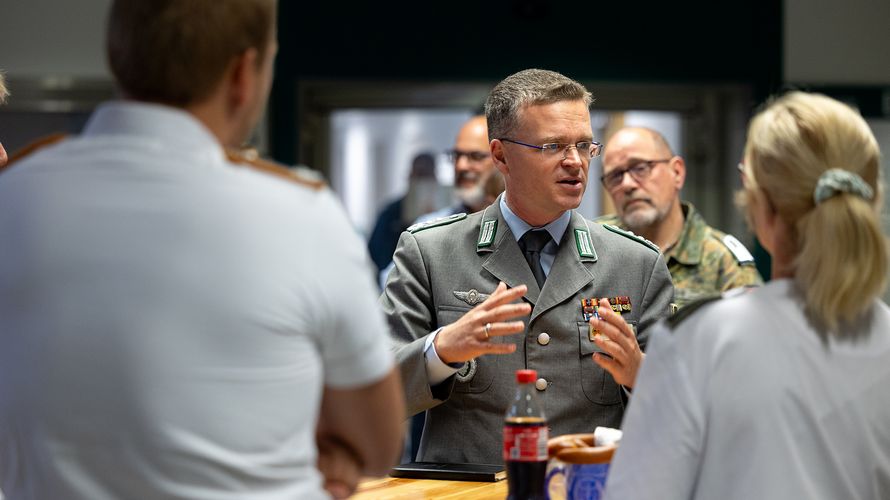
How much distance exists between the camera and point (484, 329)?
2.24 meters

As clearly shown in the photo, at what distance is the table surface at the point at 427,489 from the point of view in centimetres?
218

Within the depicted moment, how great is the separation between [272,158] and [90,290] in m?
5.20

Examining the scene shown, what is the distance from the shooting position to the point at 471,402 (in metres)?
2.60

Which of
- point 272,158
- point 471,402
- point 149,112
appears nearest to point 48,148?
point 149,112

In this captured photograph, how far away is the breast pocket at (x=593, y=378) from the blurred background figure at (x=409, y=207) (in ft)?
11.3

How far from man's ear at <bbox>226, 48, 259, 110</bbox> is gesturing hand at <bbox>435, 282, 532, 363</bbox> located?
2.98ft

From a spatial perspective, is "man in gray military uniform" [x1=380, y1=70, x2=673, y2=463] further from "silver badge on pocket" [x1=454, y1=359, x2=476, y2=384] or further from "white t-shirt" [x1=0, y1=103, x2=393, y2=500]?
"white t-shirt" [x1=0, y1=103, x2=393, y2=500]

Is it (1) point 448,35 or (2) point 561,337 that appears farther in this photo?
(1) point 448,35

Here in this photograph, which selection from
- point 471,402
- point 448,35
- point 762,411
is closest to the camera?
point 762,411

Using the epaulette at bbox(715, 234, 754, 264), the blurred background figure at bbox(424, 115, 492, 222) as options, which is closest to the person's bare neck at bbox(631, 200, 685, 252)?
the epaulette at bbox(715, 234, 754, 264)

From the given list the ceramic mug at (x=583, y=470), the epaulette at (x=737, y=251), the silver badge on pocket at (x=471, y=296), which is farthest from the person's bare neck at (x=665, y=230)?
the ceramic mug at (x=583, y=470)

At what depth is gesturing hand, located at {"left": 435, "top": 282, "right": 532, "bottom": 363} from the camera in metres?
2.18

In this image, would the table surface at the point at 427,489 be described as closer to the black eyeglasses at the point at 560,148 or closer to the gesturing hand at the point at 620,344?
the gesturing hand at the point at 620,344

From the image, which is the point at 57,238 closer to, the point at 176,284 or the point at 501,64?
the point at 176,284
